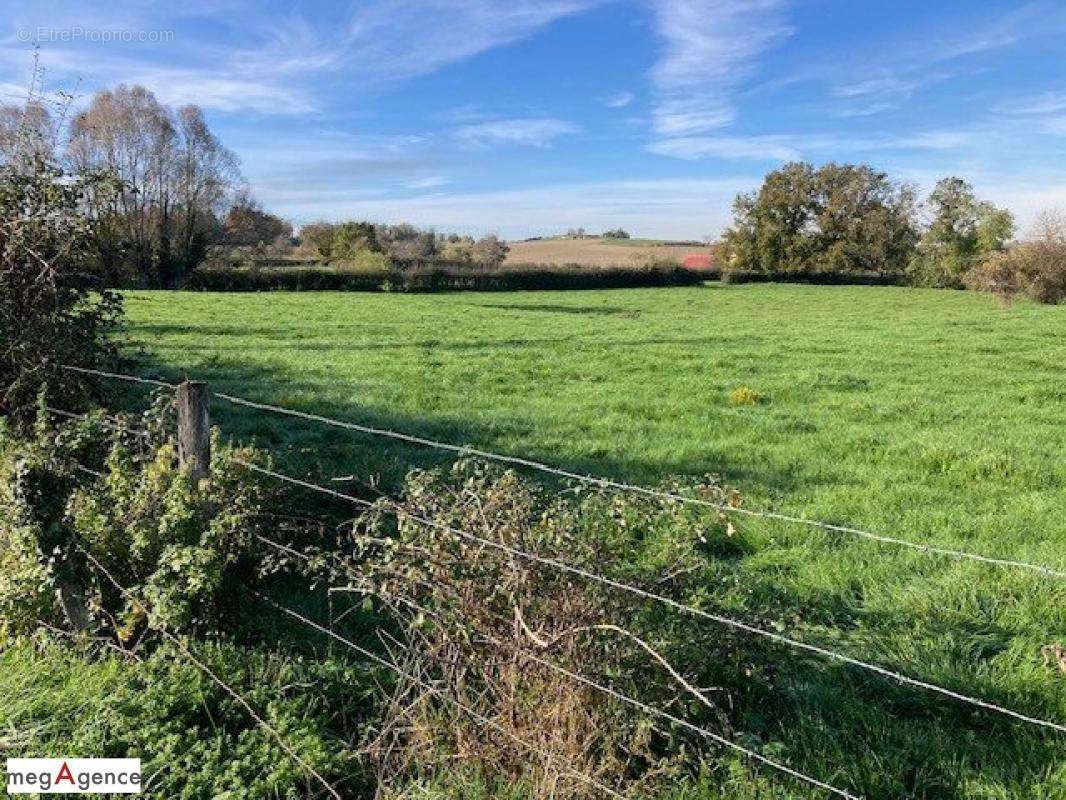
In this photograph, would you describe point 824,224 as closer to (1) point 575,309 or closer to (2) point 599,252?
(2) point 599,252

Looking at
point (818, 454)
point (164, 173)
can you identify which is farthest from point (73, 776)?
point (164, 173)

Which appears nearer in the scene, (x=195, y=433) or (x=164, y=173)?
(x=195, y=433)

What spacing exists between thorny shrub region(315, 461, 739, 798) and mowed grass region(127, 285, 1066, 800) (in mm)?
417

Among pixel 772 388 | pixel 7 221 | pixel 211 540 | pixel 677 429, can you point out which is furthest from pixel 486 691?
pixel 772 388

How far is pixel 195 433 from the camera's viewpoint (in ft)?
15.5


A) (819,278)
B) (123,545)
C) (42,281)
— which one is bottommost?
(123,545)

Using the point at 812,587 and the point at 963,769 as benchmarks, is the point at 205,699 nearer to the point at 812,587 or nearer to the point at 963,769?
the point at 963,769

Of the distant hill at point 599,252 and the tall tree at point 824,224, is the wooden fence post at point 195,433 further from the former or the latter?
the tall tree at point 824,224

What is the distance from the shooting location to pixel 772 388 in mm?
14188

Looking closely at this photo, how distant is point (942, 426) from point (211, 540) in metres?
10.1

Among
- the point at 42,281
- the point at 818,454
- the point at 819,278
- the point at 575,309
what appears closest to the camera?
the point at 42,281

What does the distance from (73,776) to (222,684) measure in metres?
0.71

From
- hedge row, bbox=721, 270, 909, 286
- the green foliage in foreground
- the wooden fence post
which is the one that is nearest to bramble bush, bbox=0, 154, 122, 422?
the wooden fence post

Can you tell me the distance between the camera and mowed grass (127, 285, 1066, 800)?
150 inches
